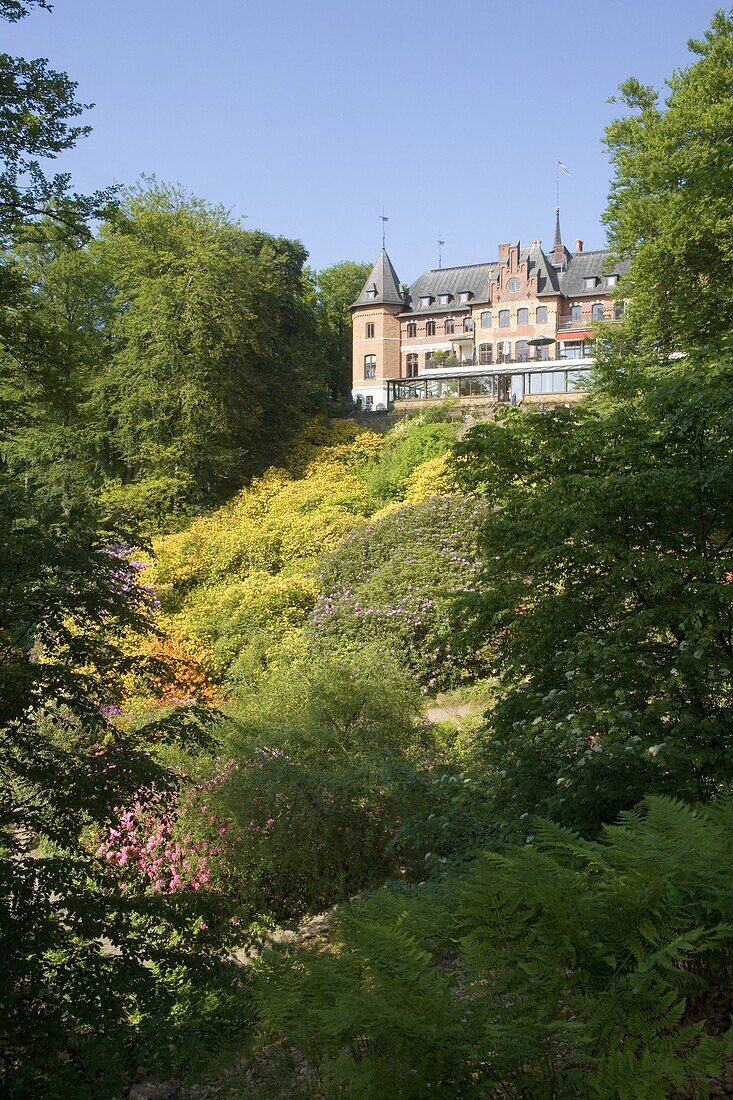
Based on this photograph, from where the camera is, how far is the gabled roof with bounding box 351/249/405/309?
182 ft

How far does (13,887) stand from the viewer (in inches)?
211

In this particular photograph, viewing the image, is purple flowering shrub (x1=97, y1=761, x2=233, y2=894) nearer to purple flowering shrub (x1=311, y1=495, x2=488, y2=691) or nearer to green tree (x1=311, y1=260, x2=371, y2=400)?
purple flowering shrub (x1=311, y1=495, x2=488, y2=691)

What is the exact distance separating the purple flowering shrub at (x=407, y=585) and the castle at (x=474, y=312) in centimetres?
3216

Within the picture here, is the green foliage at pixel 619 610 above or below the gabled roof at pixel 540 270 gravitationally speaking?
below

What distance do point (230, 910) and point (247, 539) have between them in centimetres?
1381

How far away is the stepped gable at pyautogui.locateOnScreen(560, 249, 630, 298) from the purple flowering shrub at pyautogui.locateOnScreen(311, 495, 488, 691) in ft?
124

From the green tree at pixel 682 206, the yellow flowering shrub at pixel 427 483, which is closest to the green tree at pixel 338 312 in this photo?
the yellow flowering shrub at pixel 427 483

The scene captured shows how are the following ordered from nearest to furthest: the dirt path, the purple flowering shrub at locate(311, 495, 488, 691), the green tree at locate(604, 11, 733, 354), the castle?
the dirt path
the purple flowering shrub at locate(311, 495, 488, 691)
the green tree at locate(604, 11, 733, 354)
the castle

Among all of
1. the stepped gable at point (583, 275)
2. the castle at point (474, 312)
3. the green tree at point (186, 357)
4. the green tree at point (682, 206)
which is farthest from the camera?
the castle at point (474, 312)

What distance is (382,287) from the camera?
55.8m

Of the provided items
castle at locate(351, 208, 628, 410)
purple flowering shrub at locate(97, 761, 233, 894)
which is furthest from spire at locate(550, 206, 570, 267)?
purple flowering shrub at locate(97, 761, 233, 894)

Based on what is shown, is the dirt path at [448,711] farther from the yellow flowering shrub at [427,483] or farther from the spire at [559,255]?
the spire at [559,255]

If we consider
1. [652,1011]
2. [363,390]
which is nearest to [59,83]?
[652,1011]

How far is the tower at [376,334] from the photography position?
180ft
